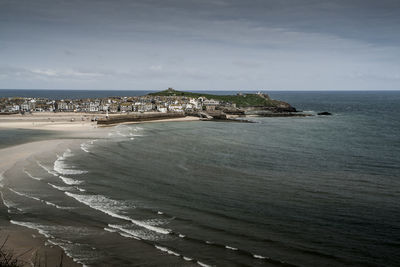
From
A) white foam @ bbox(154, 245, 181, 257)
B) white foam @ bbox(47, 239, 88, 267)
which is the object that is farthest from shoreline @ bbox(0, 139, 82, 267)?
white foam @ bbox(154, 245, 181, 257)

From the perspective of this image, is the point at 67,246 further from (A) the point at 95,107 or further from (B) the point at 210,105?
(B) the point at 210,105

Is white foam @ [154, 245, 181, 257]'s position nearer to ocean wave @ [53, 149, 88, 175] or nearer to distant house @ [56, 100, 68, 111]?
ocean wave @ [53, 149, 88, 175]

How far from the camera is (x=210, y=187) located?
26.6 m

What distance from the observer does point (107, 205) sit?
21.8m

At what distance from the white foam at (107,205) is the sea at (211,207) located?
0.21ft

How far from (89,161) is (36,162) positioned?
16.6 ft

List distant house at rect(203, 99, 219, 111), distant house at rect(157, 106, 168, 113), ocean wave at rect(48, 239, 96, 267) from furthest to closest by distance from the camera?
distant house at rect(203, 99, 219, 111) → distant house at rect(157, 106, 168, 113) → ocean wave at rect(48, 239, 96, 267)

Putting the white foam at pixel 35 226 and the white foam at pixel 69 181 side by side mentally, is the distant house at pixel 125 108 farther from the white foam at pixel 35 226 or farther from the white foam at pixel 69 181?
the white foam at pixel 35 226

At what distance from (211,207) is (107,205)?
21.5ft

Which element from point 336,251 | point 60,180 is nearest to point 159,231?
point 336,251

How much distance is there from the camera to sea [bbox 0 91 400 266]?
50.8 feet

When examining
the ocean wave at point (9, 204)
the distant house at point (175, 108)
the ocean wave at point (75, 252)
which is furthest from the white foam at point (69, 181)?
the distant house at point (175, 108)

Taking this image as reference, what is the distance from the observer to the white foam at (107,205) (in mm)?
18188

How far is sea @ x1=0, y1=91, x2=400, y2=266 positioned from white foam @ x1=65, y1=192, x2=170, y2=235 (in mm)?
64
